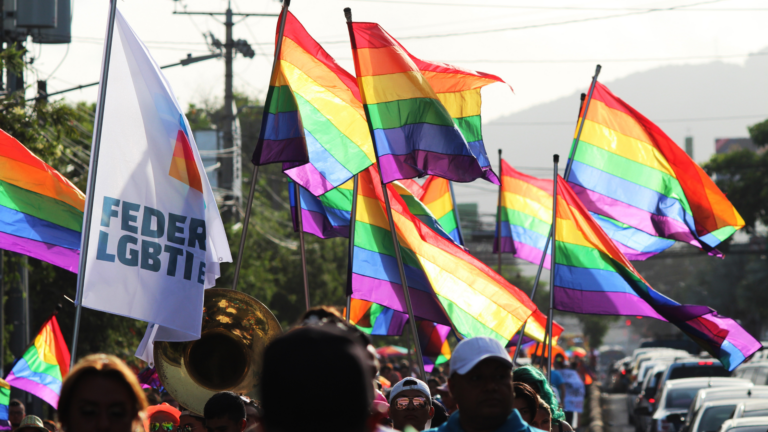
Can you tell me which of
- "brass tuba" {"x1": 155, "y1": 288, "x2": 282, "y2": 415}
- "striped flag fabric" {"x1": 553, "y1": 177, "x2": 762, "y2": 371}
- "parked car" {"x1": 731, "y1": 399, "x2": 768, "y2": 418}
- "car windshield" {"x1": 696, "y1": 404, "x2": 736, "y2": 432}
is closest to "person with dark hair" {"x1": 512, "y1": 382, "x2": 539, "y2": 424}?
"brass tuba" {"x1": 155, "y1": 288, "x2": 282, "y2": 415}

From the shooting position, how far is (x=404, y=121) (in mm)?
7828

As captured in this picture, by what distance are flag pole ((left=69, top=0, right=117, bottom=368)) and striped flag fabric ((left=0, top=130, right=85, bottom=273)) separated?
4.27 feet

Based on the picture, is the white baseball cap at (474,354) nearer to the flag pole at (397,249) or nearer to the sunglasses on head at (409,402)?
the sunglasses on head at (409,402)

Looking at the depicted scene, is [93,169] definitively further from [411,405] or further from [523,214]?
[523,214]

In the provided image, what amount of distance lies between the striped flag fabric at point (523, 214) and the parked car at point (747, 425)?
332cm

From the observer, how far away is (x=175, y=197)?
6164 mm

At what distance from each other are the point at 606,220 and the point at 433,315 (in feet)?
12.1

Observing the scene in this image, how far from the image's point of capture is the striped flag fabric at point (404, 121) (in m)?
7.70

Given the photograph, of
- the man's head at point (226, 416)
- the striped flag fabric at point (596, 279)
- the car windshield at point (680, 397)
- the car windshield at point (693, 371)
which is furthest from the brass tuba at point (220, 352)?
the car windshield at point (693, 371)

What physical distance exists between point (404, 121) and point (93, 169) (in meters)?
2.88

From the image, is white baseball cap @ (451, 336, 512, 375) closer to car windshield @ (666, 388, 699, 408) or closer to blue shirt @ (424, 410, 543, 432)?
blue shirt @ (424, 410, 543, 432)

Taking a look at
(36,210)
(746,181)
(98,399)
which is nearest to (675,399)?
(36,210)

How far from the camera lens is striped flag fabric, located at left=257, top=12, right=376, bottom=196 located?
7754 mm

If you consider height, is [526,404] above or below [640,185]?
below
